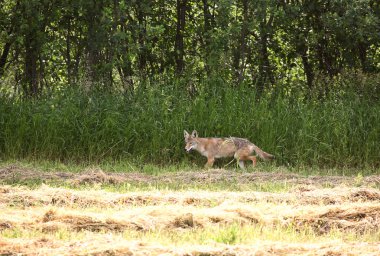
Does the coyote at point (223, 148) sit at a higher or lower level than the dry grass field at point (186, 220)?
higher

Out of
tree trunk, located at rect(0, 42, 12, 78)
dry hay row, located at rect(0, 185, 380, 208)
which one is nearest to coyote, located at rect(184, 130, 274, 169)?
dry hay row, located at rect(0, 185, 380, 208)

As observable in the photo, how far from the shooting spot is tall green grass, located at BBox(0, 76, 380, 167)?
15.2m

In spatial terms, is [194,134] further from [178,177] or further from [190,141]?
[178,177]

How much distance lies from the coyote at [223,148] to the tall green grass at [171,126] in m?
0.49

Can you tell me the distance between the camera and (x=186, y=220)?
7926 mm

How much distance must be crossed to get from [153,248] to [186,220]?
4.99 ft

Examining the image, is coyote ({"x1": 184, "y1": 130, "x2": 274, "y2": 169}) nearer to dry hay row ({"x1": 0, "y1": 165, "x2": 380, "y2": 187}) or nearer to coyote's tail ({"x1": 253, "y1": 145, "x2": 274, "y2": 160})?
coyote's tail ({"x1": 253, "y1": 145, "x2": 274, "y2": 160})

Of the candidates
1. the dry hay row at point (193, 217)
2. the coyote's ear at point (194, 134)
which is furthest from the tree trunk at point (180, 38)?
the dry hay row at point (193, 217)

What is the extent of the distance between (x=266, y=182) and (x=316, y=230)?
3.96 m

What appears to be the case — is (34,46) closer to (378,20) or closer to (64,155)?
(64,155)

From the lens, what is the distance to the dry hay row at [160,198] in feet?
30.2

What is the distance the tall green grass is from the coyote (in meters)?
0.49

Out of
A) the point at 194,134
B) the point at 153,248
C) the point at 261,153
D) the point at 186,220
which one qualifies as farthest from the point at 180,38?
the point at 153,248

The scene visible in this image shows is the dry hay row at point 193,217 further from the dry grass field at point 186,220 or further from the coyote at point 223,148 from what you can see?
the coyote at point 223,148
